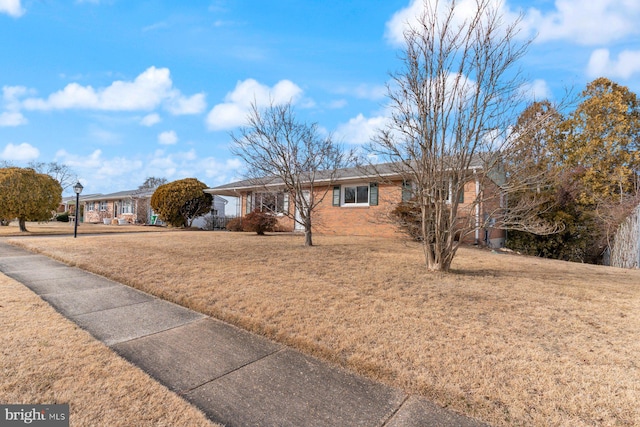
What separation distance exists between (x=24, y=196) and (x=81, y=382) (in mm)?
19905

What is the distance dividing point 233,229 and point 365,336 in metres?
16.8

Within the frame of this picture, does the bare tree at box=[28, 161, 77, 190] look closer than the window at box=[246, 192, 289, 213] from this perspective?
No

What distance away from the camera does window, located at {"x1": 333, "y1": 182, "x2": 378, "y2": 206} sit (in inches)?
621

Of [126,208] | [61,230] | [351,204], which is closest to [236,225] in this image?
[351,204]

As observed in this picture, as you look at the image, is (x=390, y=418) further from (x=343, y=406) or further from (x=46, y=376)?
(x=46, y=376)

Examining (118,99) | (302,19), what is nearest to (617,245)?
(302,19)

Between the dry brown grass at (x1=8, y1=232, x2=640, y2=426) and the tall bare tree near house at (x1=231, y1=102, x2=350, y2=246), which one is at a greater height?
the tall bare tree near house at (x1=231, y1=102, x2=350, y2=246)

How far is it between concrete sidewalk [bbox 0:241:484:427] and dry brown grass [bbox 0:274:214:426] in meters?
0.15

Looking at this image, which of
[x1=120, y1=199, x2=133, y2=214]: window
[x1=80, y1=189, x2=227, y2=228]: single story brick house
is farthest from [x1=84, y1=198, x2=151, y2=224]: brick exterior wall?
[x1=120, y1=199, x2=133, y2=214]: window

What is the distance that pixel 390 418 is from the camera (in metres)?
2.26

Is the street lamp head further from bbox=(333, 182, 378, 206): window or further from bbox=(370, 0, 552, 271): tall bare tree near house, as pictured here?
bbox=(370, 0, 552, 271): tall bare tree near house

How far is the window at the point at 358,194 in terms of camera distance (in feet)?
51.7

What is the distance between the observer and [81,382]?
253cm

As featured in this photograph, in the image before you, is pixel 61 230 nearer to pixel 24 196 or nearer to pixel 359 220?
pixel 24 196
